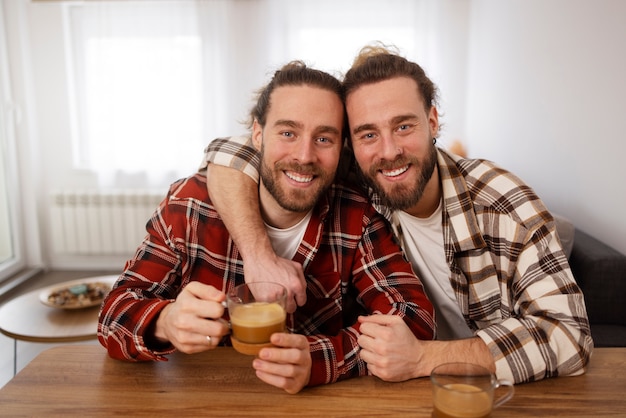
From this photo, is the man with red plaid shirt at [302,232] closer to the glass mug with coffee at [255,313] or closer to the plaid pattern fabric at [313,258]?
the plaid pattern fabric at [313,258]

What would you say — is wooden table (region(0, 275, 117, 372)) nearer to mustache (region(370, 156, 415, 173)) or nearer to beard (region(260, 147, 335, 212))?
beard (region(260, 147, 335, 212))

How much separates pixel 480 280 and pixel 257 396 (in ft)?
2.59

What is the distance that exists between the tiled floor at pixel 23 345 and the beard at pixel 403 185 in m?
1.99

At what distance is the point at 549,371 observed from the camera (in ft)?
3.47

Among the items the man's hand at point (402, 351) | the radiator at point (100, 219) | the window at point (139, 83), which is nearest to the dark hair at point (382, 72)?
the man's hand at point (402, 351)

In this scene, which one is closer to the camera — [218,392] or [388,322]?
[218,392]

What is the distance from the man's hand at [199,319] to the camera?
39.6 inches

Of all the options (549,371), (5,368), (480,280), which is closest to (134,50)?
(5,368)

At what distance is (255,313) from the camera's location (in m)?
0.98

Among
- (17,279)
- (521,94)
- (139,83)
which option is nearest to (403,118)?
(521,94)

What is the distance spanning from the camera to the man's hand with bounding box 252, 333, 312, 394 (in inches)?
38.6

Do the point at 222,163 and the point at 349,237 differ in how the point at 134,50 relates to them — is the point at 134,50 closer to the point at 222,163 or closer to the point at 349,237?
the point at 222,163

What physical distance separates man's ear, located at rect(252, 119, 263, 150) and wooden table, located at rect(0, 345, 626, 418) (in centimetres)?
74

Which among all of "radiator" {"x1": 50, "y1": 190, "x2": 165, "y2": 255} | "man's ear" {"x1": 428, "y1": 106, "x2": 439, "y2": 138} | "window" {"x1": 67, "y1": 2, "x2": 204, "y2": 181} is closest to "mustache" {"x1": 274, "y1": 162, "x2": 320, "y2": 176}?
"man's ear" {"x1": 428, "y1": 106, "x2": 439, "y2": 138}
